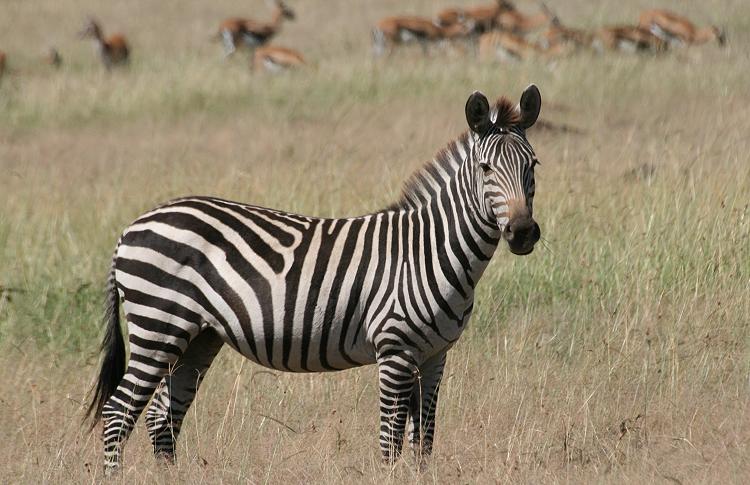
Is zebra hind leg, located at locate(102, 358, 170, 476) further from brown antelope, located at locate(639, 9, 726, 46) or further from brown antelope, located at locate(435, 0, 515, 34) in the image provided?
brown antelope, located at locate(435, 0, 515, 34)

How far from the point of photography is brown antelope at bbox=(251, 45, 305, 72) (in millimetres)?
19281

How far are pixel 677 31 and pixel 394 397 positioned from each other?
18.2 metres

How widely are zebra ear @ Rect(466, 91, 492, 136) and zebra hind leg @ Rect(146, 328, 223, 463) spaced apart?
→ 1.70 metres

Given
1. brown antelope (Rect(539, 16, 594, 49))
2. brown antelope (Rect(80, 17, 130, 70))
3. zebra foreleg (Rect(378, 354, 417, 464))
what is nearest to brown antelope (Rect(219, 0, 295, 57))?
brown antelope (Rect(80, 17, 130, 70))

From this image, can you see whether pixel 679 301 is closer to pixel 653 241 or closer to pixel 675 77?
pixel 653 241

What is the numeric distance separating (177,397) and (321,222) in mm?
1166

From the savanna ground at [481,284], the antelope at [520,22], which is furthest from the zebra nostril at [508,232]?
the antelope at [520,22]

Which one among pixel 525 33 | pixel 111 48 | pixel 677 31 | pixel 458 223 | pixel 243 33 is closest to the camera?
pixel 458 223

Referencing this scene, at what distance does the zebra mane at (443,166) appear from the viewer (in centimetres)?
495

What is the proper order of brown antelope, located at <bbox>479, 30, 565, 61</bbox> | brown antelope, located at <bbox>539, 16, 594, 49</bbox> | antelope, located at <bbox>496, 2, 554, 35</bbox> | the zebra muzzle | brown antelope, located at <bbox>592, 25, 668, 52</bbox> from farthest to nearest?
antelope, located at <bbox>496, 2, 554, 35</bbox> < brown antelope, located at <bbox>539, 16, 594, 49</bbox> < brown antelope, located at <bbox>592, 25, 668, 52</bbox> < brown antelope, located at <bbox>479, 30, 565, 61</bbox> < the zebra muzzle

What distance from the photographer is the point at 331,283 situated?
5086mm

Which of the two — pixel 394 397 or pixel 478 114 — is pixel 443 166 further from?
pixel 394 397

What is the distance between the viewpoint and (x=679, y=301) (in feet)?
23.3

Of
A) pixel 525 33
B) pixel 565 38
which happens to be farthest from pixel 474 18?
pixel 565 38
